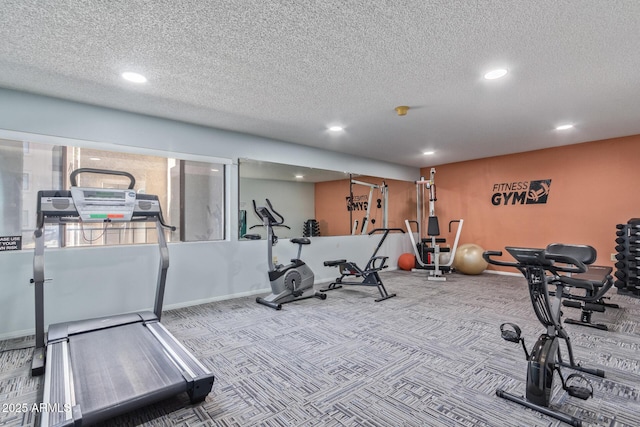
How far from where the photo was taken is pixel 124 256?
12.0ft

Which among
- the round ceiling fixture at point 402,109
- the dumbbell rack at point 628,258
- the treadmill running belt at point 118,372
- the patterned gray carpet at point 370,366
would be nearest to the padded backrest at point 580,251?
the patterned gray carpet at point 370,366

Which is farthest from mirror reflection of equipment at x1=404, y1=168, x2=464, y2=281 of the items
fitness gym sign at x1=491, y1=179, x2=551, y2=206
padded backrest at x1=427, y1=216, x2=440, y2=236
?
fitness gym sign at x1=491, y1=179, x2=551, y2=206

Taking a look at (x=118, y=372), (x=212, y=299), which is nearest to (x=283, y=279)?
(x=212, y=299)

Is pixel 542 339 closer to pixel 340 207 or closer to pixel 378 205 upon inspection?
pixel 340 207

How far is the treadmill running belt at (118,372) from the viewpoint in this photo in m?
1.70

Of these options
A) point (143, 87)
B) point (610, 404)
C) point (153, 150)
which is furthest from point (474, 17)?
point (153, 150)

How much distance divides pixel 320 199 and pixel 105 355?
4.56 m

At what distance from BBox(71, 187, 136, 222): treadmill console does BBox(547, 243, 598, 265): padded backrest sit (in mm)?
3852

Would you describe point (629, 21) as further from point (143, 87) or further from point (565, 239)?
point (565, 239)

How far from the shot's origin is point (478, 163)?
22.4 feet

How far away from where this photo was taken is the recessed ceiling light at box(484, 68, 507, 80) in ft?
9.03

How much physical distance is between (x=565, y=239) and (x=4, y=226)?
7.95 meters

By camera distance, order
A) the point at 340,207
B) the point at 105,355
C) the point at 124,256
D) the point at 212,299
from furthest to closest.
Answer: the point at 340,207 < the point at 212,299 < the point at 124,256 < the point at 105,355

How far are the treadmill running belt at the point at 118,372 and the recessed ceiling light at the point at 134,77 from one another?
88.2 inches
